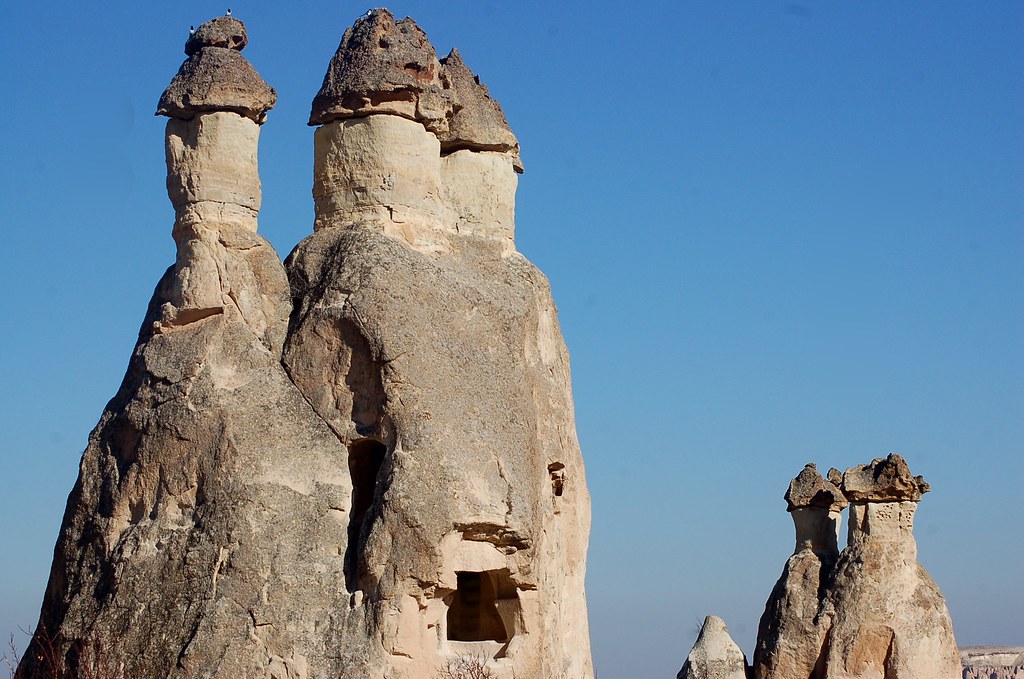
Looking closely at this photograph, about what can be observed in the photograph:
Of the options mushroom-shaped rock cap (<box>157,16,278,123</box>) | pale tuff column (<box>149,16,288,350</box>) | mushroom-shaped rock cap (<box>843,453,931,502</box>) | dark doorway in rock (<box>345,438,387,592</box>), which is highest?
mushroom-shaped rock cap (<box>157,16,278,123</box>)

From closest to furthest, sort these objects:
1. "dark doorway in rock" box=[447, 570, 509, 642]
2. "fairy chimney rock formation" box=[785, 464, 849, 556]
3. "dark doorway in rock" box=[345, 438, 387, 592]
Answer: "dark doorway in rock" box=[345, 438, 387, 592] < "dark doorway in rock" box=[447, 570, 509, 642] < "fairy chimney rock formation" box=[785, 464, 849, 556]

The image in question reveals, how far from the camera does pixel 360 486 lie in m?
21.2

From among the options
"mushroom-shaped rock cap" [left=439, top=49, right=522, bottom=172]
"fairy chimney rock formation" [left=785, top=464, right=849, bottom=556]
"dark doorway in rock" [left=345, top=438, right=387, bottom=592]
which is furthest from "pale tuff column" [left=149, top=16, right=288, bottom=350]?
"fairy chimney rock formation" [left=785, top=464, right=849, bottom=556]

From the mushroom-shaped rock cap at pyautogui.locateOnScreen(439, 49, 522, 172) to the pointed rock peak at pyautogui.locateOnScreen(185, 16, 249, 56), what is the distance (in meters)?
2.63

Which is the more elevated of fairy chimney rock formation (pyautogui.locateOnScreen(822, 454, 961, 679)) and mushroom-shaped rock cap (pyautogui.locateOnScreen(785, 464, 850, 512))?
mushroom-shaped rock cap (pyautogui.locateOnScreen(785, 464, 850, 512))

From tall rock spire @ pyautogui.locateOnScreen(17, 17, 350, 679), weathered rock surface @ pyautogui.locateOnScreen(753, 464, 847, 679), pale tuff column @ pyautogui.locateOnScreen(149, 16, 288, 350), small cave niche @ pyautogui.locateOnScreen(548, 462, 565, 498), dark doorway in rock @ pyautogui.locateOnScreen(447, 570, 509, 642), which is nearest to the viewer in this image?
tall rock spire @ pyautogui.locateOnScreen(17, 17, 350, 679)

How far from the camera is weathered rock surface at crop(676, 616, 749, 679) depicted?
2508 centimetres

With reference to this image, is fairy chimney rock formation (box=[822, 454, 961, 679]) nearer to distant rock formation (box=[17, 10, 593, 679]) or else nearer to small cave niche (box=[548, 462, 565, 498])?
distant rock formation (box=[17, 10, 593, 679])

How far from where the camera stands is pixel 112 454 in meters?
20.8

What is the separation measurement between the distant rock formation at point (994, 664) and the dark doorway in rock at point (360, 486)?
2225 cm

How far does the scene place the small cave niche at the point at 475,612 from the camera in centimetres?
2158

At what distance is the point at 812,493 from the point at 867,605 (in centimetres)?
220

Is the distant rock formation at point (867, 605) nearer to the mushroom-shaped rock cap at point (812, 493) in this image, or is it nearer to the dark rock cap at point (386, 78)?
the mushroom-shaped rock cap at point (812, 493)

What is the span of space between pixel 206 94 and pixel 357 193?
2.03m
